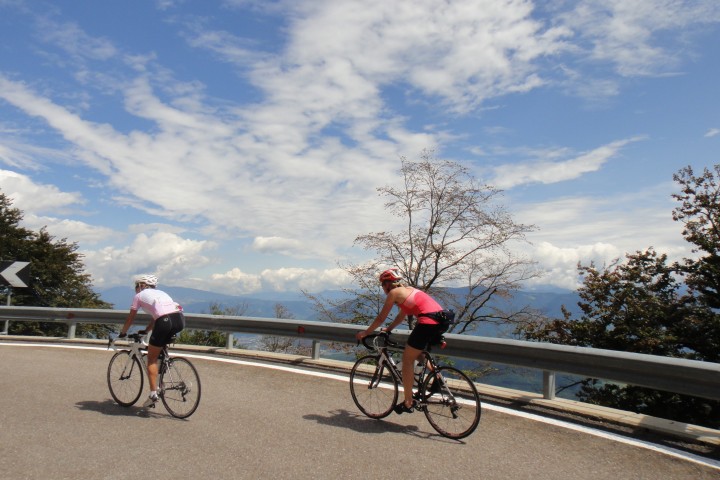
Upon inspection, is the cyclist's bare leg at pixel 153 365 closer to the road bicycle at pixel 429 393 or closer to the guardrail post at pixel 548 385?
the road bicycle at pixel 429 393

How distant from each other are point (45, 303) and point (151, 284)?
37.9m

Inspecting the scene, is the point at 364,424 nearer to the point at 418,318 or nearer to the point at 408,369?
the point at 408,369

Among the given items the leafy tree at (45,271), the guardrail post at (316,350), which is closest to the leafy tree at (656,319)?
the guardrail post at (316,350)

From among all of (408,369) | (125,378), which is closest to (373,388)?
(408,369)

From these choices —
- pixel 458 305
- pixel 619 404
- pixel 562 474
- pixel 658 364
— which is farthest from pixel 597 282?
pixel 562 474

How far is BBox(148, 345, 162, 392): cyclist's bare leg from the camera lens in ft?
19.4

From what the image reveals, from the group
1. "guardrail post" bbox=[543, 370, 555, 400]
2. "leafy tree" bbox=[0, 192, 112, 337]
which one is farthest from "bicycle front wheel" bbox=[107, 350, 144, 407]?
"leafy tree" bbox=[0, 192, 112, 337]

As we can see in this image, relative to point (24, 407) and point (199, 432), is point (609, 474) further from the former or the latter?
point (24, 407)

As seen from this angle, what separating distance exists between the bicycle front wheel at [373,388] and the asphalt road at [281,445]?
0.18 meters

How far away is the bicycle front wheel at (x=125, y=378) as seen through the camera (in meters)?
6.22

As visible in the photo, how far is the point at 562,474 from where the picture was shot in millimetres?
4203

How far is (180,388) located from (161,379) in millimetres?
304

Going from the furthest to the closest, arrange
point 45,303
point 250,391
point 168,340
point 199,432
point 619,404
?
1. point 45,303
2. point 619,404
3. point 250,391
4. point 168,340
5. point 199,432

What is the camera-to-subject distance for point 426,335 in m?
5.24
